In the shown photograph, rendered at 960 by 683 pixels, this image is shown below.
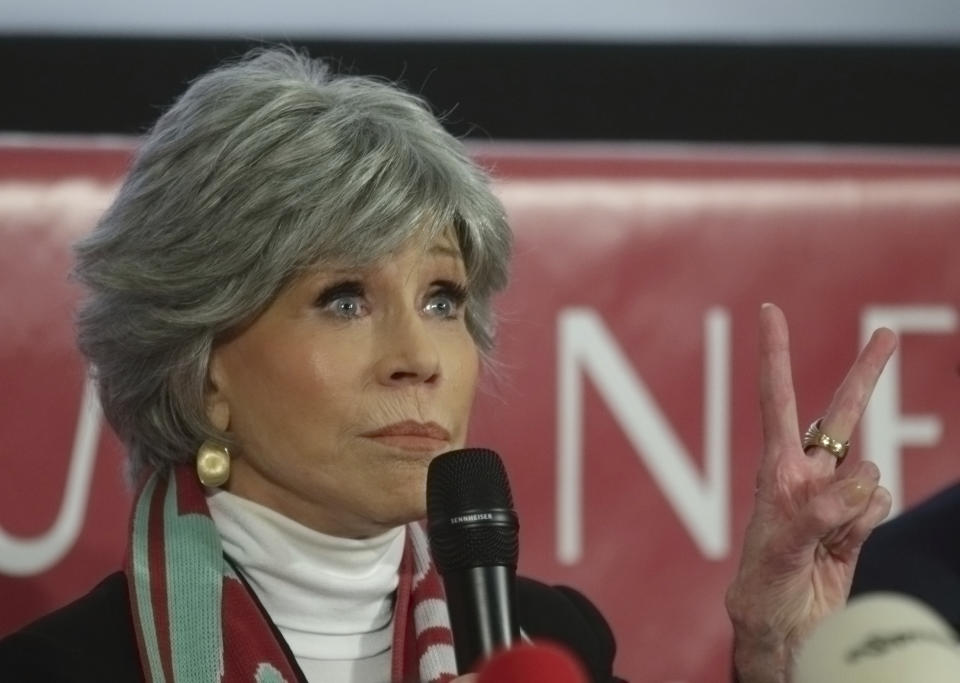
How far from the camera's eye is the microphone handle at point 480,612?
1377mm

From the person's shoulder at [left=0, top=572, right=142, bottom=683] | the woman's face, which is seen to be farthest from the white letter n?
the person's shoulder at [left=0, top=572, right=142, bottom=683]

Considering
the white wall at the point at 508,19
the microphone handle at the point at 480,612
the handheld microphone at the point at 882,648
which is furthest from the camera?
the white wall at the point at 508,19

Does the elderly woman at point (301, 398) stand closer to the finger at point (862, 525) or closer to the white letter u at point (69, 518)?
the finger at point (862, 525)

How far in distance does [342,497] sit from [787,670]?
0.48 m

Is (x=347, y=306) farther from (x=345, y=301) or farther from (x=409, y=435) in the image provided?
(x=409, y=435)

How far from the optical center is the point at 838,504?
1.64 meters

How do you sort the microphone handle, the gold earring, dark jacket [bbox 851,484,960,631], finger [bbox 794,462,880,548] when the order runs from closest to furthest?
the microphone handle → finger [bbox 794,462,880,548] → the gold earring → dark jacket [bbox 851,484,960,631]

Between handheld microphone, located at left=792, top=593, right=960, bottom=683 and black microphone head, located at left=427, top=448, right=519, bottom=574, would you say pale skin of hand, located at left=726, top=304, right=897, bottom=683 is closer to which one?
black microphone head, located at left=427, top=448, right=519, bottom=574

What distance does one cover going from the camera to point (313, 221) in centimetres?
178

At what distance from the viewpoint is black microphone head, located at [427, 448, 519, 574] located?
1439 millimetres

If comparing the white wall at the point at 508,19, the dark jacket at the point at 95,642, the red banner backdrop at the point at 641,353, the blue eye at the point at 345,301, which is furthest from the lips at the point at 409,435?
the white wall at the point at 508,19

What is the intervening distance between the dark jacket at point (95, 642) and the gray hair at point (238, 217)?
18 cm

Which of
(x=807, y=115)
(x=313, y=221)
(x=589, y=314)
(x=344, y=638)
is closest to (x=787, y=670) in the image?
(x=344, y=638)

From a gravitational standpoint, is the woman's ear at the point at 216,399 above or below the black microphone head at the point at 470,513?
above
